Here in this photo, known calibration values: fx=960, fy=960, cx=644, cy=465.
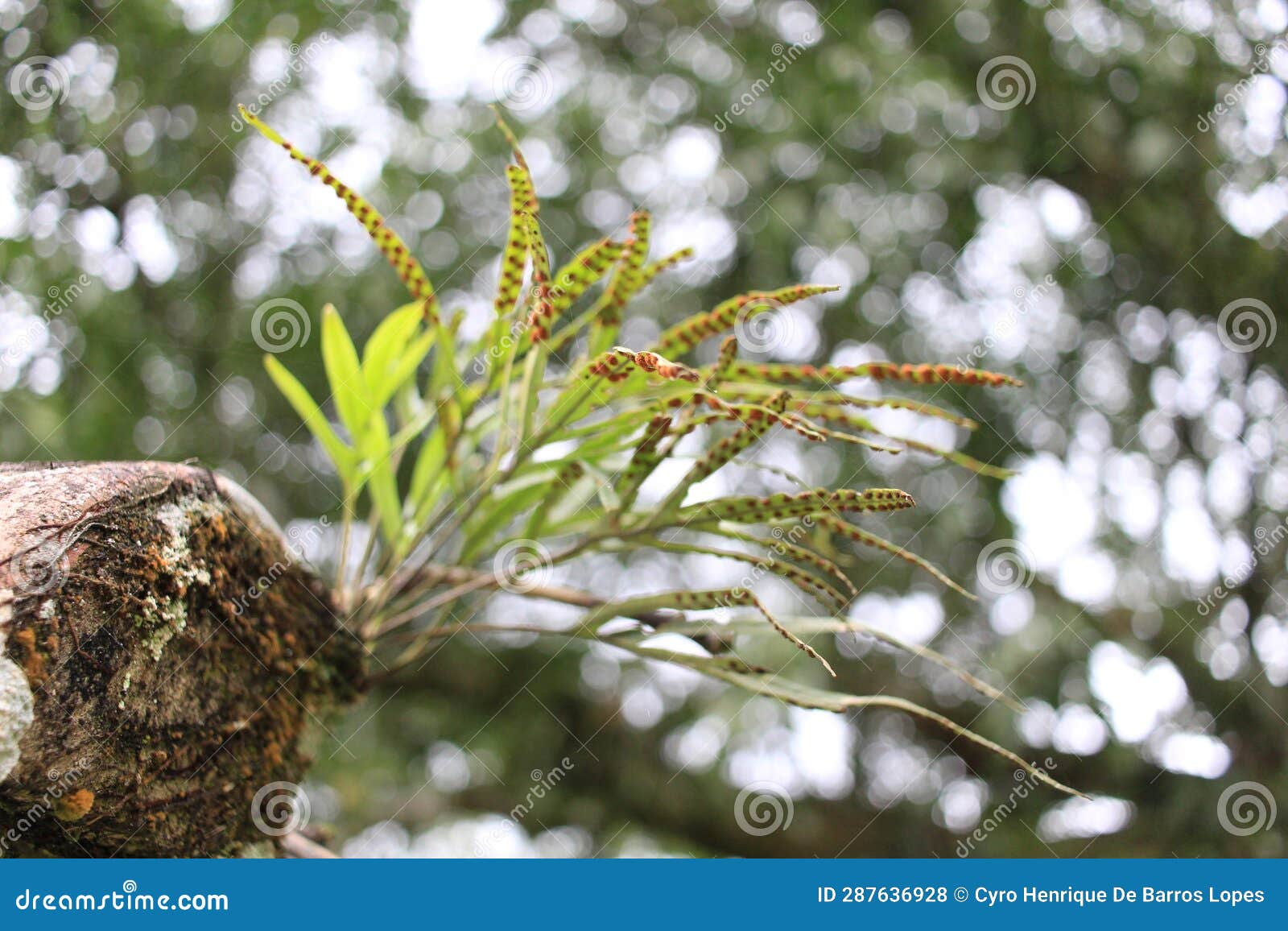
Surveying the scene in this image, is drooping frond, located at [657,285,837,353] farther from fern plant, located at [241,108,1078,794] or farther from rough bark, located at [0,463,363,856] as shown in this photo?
rough bark, located at [0,463,363,856]

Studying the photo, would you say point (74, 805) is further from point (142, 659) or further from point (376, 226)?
point (376, 226)

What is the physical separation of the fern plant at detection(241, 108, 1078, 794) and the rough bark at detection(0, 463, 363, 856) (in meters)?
→ 0.20

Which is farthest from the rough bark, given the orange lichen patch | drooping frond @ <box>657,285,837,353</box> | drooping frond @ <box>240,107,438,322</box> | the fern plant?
drooping frond @ <box>657,285,837,353</box>

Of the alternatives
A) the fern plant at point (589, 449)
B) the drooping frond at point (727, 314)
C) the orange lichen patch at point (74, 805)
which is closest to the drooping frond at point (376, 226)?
the fern plant at point (589, 449)

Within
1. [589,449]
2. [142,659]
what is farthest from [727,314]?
[142,659]

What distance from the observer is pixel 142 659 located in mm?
822

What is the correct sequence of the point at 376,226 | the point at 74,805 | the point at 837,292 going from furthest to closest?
the point at 837,292 < the point at 376,226 < the point at 74,805

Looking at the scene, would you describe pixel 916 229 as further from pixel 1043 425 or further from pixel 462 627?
pixel 462 627

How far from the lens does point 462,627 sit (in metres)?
1.13

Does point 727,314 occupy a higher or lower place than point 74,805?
higher

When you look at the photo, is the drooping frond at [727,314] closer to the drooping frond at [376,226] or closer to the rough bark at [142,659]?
the drooping frond at [376,226]

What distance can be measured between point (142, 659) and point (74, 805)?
126mm

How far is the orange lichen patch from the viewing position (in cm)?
79

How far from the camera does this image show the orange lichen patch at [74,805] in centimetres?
79
